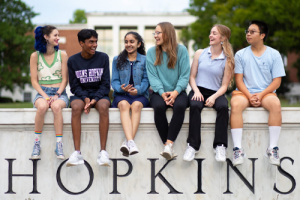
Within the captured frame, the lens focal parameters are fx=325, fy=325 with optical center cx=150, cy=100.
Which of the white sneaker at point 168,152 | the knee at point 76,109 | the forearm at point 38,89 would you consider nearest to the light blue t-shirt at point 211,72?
the white sneaker at point 168,152

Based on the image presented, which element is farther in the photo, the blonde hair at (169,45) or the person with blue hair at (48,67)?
the person with blue hair at (48,67)

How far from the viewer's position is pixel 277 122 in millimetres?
3789

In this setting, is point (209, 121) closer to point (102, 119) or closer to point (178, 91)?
point (178, 91)

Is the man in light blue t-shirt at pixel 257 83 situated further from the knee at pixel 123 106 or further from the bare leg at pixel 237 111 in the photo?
the knee at pixel 123 106

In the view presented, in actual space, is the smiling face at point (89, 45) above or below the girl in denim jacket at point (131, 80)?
above

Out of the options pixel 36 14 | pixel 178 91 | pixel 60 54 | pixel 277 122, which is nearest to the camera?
pixel 277 122

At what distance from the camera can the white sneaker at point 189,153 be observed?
3709 millimetres

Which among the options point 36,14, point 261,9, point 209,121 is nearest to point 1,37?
point 36,14

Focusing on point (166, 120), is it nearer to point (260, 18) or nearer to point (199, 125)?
point (199, 125)

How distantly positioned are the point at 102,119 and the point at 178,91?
996 millimetres

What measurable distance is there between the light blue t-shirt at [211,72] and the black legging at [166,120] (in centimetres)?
45

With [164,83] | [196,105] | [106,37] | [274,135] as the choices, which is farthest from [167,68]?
[106,37]

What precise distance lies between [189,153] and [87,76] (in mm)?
1619

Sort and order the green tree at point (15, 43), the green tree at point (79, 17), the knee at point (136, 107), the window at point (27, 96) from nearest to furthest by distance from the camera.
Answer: the knee at point (136, 107)
the green tree at point (15, 43)
the window at point (27, 96)
the green tree at point (79, 17)
